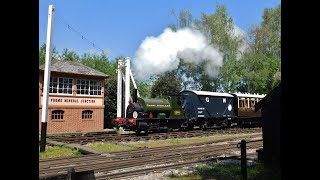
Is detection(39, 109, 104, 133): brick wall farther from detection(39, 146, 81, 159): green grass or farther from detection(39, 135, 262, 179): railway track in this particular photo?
detection(39, 135, 262, 179): railway track

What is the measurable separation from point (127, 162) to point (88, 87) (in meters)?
20.0

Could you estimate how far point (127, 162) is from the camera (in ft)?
38.0

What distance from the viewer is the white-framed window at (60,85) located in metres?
28.3

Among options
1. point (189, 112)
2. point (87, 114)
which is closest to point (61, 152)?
point (189, 112)

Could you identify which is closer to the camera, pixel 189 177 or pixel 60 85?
pixel 189 177

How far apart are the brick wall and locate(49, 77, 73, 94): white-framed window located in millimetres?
1696

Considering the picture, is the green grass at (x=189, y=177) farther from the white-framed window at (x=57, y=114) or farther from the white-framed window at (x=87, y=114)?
the white-framed window at (x=87, y=114)

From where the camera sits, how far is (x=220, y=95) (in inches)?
1129

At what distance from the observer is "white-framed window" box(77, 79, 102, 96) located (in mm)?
30016

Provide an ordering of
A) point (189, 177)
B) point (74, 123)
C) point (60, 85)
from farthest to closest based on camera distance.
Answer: point (74, 123)
point (60, 85)
point (189, 177)

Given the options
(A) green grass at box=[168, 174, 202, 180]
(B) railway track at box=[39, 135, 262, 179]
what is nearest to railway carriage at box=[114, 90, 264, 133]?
(B) railway track at box=[39, 135, 262, 179]

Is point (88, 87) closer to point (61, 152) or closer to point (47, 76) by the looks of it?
point (61, 152)

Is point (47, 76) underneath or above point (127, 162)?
above
